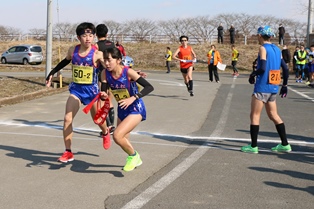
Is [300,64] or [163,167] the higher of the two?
[300,64]

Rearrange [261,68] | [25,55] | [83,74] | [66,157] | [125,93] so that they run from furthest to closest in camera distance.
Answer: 1. [25,55]
2. [261,68]
3. [83,74]
4. [66,157]
5. [125,93]

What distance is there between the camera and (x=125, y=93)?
5859 millimetres

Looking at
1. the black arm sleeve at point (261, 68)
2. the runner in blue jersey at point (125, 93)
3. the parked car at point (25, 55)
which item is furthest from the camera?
the parked car at point (25, 55)

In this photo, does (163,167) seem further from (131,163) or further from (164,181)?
(164,181)

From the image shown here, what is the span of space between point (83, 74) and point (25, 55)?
31146 millimetres

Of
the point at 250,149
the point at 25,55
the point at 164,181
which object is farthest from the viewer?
the point at 25,55

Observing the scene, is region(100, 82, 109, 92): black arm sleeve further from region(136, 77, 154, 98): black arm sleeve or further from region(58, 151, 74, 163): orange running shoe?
region(58, 151, 74, 163): orange running shoe

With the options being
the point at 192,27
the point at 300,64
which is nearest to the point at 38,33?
the point at 192,27

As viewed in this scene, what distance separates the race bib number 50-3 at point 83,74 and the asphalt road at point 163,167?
1.09 meters

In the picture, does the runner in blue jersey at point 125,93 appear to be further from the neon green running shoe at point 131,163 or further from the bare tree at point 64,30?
the bare tree at point 64,30

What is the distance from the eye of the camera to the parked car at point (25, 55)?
3606 cm

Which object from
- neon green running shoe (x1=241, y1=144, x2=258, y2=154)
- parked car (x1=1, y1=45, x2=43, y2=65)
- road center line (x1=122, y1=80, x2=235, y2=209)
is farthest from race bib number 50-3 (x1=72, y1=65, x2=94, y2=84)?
parked car (x1=1, y1=45, x2=43, y2=65)

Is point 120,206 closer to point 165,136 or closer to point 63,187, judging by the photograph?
point 63,187

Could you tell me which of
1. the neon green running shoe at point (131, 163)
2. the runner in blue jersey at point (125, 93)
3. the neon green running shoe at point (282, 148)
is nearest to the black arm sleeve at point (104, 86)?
the runner in blue jersey at point (125, 93)
